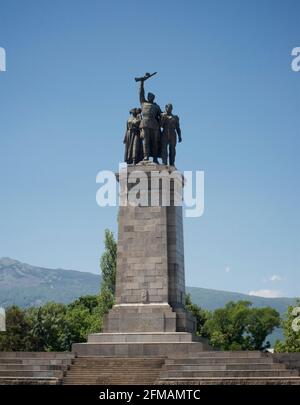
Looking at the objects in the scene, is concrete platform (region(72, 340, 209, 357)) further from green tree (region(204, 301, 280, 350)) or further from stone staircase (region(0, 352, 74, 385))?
green tree (region(204, 301, 280, 350))

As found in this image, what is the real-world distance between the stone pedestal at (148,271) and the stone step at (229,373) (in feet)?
11.8

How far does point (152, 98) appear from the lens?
115 feet

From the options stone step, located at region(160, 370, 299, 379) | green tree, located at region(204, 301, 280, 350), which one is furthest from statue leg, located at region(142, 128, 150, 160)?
green tree, located at region(204, 301, 280, 350)

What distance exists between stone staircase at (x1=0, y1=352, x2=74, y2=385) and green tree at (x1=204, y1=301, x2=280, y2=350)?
44855mm

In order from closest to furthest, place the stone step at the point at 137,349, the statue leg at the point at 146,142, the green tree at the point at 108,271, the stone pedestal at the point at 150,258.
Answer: the stone step at the point at 137,349
the stone pedestal at the point at 150,258
the statue leg at the point at 146,142
the green tree at the point at 108,271

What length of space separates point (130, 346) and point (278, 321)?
53085mm

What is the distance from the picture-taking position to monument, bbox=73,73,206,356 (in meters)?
30.5

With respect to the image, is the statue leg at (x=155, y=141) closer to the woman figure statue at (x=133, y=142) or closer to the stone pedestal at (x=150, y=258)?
the woman figure statue at (x=133, y=142)

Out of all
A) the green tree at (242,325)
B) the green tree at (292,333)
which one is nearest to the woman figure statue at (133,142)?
the green tree at (292,333)

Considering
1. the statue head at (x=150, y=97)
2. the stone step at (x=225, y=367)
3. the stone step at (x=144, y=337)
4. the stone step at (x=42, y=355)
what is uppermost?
the statue head at (x=150, y=97)

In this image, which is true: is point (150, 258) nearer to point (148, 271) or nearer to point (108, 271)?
point (148, 271)

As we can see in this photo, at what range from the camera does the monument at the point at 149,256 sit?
100 ft

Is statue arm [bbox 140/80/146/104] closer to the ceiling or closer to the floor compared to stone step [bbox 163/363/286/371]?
closer to the ceiling

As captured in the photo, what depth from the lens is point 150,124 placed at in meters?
34.5
